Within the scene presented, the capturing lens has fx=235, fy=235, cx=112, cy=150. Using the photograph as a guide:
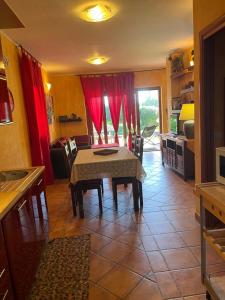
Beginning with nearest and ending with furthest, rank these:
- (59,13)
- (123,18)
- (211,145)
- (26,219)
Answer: (26,219) < (211,145) < (59,13) < (123,18)

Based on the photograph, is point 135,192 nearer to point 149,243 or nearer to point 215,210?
point 149,243

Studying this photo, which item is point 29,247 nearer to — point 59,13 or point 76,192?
point 76,192

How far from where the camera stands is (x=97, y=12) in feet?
8.77

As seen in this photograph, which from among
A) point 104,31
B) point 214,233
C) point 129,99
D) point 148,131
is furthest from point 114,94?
point 214,233

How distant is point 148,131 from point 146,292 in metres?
5.81

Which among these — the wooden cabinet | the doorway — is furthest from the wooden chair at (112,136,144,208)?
the doorway

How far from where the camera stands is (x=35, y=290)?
1.96 m

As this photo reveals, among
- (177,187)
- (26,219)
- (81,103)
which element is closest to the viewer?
(26,219)

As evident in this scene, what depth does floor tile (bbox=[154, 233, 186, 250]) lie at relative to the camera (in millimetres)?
2432

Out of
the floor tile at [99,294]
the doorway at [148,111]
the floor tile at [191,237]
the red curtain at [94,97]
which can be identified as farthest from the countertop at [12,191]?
the doorway at [148,111]

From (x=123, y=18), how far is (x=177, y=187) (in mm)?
2820

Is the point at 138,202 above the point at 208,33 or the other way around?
the other way around

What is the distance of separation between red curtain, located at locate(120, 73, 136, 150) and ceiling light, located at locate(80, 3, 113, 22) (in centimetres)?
413

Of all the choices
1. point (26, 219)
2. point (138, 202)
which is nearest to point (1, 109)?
point (26, 219)
